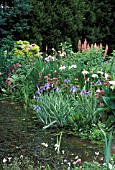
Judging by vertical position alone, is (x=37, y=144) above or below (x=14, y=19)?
below

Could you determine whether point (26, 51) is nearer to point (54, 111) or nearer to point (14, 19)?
point (14, 19)

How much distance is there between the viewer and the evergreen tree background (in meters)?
9.94

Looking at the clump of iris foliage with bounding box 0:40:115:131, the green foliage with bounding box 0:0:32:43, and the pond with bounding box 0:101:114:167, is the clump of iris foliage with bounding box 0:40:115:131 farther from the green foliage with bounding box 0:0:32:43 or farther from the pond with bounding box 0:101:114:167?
the green foliage with bounding box 0:0:32:43

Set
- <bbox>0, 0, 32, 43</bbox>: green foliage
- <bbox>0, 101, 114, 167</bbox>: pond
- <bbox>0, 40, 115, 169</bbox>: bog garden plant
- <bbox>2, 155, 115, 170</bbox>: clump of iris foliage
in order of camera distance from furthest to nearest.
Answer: <bbox>0, 0, 32, 43</bbox>: green foliage → <bbox>0, 40, 115, 169</bbox>: bog garden plant → <bbox>0, 101, 114, 167</bbox>: pond → <bbox>2, 155, 115, 170</bbox>: clump of iris foliage

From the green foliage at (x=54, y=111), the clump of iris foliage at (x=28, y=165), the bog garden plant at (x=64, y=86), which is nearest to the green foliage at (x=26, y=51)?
the bog garden plant at (x=64, y=86)

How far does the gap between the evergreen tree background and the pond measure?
16.4 ft

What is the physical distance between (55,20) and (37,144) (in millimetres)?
7310

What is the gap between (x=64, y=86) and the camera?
571 centimetres

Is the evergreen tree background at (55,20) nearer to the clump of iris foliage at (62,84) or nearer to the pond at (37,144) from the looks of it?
the clump of iris foliage at (62,84)

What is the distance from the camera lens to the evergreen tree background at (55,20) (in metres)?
9.94

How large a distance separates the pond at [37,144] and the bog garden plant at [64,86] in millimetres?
207

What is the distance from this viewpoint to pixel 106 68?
6.24 metres

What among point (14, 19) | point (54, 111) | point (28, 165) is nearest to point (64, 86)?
point (54, 111)

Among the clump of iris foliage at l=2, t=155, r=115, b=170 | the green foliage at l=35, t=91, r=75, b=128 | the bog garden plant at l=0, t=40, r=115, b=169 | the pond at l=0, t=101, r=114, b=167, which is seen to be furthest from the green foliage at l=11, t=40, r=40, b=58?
the clump of iris foliage at l=2, t=155, r=115, b=170
